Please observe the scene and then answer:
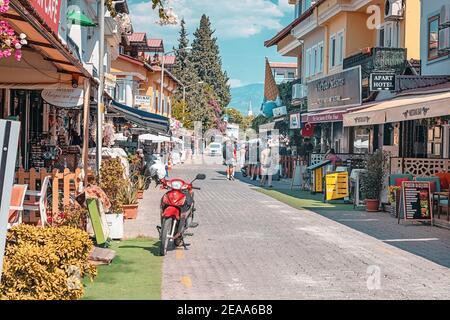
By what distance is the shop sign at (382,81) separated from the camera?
2208cm

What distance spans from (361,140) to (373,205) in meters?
11.4

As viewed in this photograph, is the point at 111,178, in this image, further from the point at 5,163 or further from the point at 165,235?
the point at 5,163

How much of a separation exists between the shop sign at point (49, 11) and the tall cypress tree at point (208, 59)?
93.1 m

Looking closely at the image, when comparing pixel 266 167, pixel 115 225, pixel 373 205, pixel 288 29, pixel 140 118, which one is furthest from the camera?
pixel 288 29

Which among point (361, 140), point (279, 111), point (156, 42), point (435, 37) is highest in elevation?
point (156, 42)

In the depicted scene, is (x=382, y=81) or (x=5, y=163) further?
(x=382, y=81)

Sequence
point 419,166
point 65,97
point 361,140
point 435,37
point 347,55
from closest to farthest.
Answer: point 65,97, point 419,166, point 435,37, point 361,140, point 347,55

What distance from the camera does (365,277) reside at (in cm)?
900

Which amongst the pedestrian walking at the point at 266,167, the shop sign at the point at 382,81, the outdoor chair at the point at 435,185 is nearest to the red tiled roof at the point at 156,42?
the pedestrian walking at the point at 266,167

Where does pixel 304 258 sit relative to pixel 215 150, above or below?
below

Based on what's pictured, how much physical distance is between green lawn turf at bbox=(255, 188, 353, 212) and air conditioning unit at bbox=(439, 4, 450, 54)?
5.23m

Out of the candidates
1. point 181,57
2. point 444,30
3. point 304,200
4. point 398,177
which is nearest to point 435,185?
point 398,177

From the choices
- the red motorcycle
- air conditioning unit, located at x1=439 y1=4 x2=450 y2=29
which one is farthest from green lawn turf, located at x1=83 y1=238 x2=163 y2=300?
air conditioning unit, located at x1=439 y1=4 x2=450 y2=29

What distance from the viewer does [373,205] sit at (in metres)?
17.9
